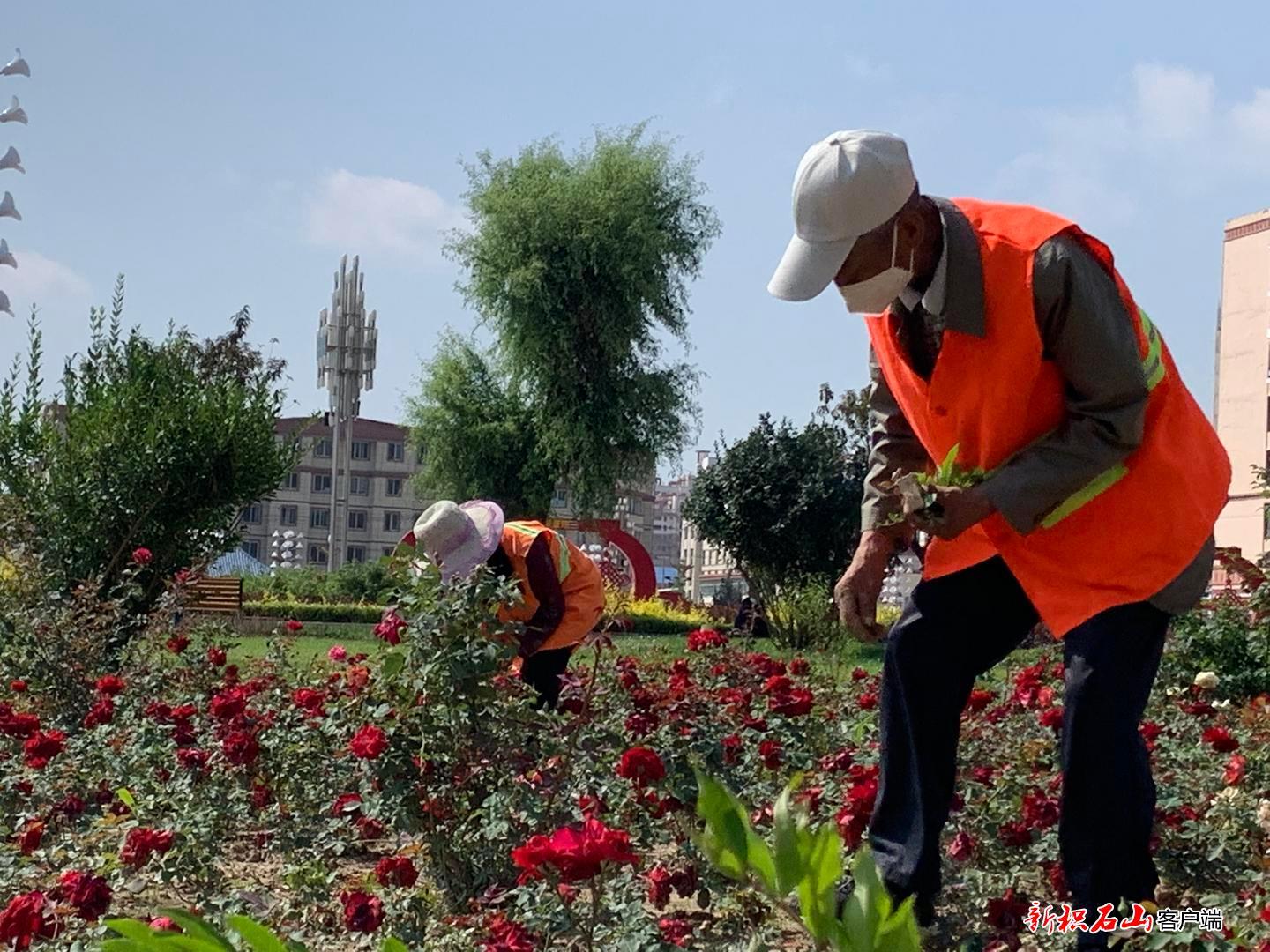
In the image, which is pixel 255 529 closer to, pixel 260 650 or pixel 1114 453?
pixel 260 650

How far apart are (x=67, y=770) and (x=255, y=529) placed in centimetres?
10983

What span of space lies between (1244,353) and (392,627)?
5867 centimetres

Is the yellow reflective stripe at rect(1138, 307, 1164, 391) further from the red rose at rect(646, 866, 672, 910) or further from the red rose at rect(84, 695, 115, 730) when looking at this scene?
the red rose at rect(84, 695, 115, 730)

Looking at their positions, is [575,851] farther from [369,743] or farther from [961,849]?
[369,743]

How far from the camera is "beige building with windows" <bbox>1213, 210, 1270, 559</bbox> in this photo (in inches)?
2235

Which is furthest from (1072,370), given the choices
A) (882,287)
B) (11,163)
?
(11,163)

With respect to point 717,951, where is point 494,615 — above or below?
above

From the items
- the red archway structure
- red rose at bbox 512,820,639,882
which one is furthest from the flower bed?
the red archway structure

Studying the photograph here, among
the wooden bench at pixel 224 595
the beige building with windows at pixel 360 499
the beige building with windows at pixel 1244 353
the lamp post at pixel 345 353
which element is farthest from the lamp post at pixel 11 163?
the beige building with windows at pixel 360 499

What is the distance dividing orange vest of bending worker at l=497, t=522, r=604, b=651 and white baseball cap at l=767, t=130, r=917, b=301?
2.85 m

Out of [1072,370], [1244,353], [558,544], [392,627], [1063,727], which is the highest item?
[1244,353]

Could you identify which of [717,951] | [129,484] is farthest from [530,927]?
[129,484]

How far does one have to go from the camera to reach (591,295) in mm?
34469

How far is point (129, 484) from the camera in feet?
31.2
